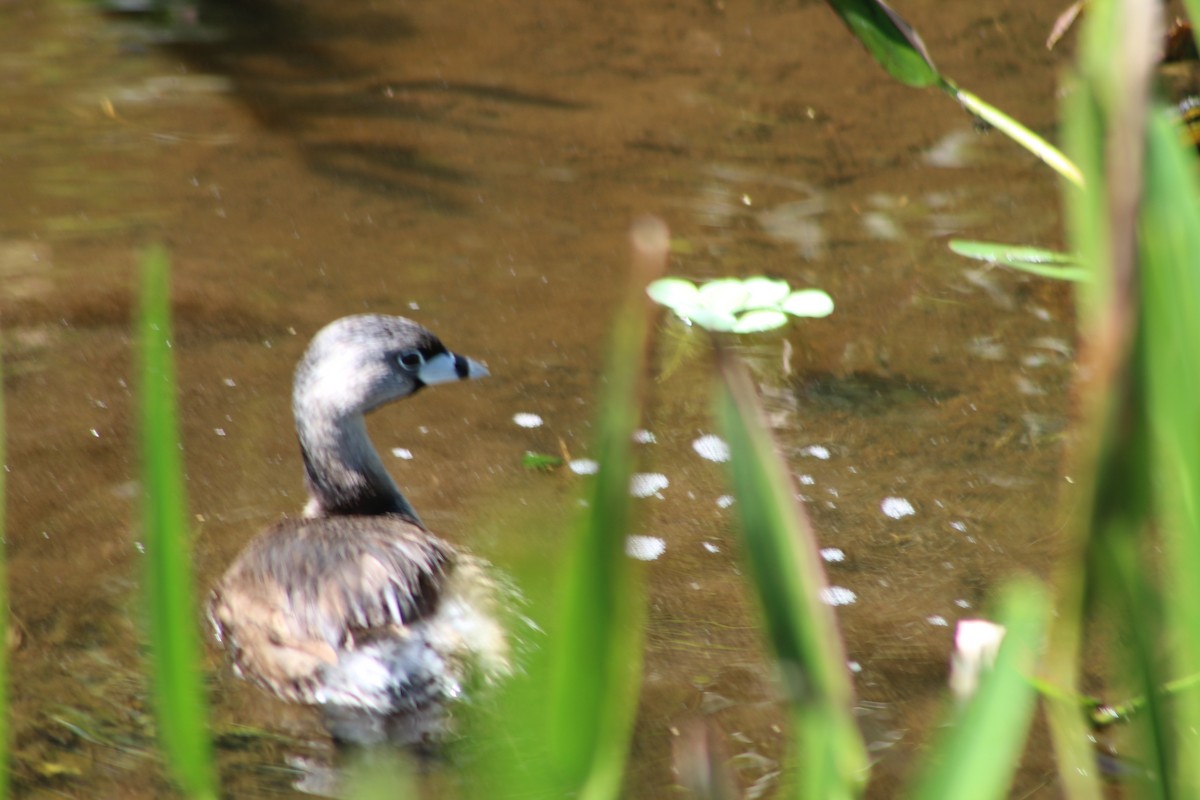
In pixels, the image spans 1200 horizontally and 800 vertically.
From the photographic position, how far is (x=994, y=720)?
1.27 meters

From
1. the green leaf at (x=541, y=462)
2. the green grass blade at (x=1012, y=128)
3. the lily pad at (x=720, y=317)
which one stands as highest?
the green grass blade at (x=1012, y=128)

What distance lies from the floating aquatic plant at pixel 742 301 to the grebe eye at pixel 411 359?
987mm

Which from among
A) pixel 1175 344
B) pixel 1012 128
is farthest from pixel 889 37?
pixel 1175 344

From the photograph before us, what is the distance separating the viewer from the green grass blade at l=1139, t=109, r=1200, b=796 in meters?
1.29

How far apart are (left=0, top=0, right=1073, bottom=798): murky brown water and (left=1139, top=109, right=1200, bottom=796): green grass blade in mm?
1507

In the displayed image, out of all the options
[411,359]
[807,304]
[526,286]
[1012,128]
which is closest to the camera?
[1012,128]

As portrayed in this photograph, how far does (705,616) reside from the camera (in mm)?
3568

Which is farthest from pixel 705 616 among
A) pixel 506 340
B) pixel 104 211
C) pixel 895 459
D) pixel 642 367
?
pixel 104 211

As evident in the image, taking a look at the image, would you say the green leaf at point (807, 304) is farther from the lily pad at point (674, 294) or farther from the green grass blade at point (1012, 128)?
the green grass blade at point (1012, 128)

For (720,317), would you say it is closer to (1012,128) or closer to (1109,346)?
(1012,128)

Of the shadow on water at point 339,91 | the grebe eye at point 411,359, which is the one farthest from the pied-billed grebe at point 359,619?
the shadow on water at point 339,91

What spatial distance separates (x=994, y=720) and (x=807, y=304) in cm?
340

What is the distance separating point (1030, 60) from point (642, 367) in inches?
222

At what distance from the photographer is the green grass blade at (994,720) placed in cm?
127
